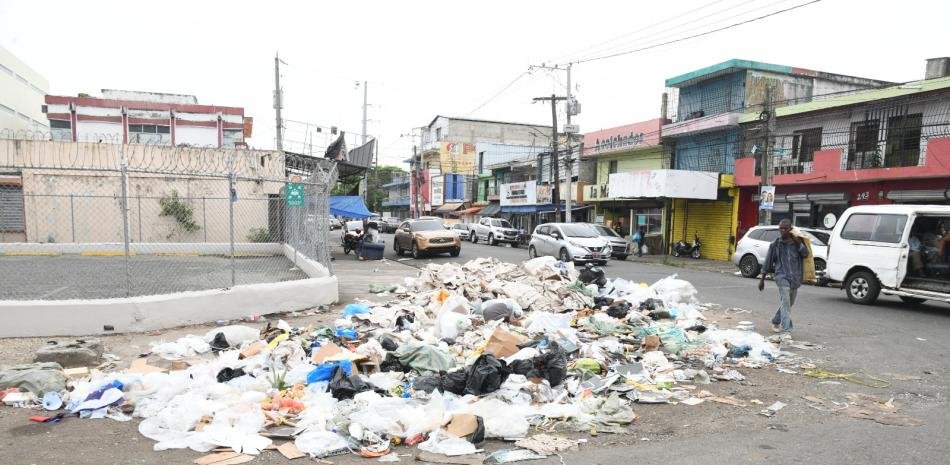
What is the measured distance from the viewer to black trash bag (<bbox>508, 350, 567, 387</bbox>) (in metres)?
5.48

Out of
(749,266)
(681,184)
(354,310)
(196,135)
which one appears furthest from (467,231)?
(354,310)

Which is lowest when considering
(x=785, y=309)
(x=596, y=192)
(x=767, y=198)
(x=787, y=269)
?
(x=785, y=309)

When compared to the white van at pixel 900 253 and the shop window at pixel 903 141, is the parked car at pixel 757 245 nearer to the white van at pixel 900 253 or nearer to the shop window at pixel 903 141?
the white van at pixel 900 253

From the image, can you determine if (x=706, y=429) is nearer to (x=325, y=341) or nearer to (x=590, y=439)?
(x=590, y=439)

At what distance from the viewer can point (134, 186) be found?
20.8 meters

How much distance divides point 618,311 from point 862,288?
18.9ft

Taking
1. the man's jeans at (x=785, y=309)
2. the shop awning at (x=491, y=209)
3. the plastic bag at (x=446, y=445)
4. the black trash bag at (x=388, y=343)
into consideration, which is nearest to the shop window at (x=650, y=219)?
the shop awning at (x=491, y=209)

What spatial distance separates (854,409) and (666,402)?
1.63 meters

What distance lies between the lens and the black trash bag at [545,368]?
216 inches

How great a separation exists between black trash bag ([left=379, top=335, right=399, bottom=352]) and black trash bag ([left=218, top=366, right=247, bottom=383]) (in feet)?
5.52

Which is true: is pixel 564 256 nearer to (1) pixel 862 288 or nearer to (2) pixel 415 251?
(2) pixel 415 251

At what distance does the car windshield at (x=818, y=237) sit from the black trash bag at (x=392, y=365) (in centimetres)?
1351

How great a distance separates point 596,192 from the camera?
30688mm

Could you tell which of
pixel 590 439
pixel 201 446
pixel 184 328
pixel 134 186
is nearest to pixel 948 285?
pixel 590 439
